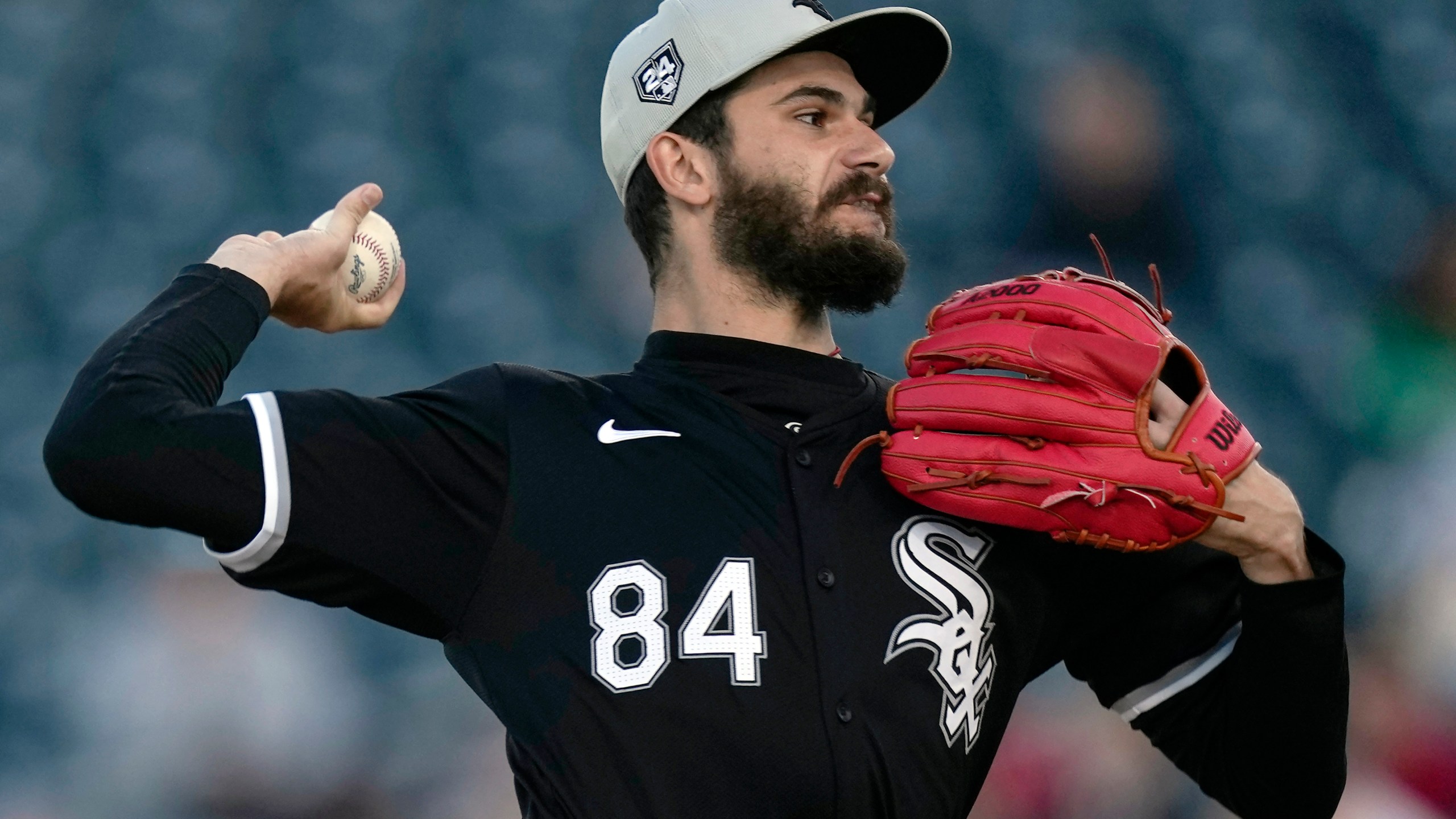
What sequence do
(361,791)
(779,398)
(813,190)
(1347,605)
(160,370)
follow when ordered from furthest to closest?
(1347,605)
(361,791)
(813,190)
(779,398)
(160,370)

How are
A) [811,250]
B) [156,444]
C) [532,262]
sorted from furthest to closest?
[532,262]
[811,250]
[156,444]

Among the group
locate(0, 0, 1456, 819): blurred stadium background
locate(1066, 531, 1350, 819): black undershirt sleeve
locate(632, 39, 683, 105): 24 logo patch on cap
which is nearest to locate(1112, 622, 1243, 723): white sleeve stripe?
locate(1066, 531, 1350, 819): black undershirt sleeve

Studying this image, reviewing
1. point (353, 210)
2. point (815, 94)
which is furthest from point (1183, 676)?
point (353, 210)

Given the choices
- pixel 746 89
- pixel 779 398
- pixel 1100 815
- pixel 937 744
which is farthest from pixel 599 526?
pixel 1100 815

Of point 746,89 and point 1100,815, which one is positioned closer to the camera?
point 746,89

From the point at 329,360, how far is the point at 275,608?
66 cm

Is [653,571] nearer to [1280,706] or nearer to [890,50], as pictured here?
[1280,706]

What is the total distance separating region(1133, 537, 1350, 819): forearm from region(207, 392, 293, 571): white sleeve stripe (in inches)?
39.9

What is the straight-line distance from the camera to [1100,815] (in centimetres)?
304

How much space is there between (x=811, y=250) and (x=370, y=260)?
54 centimetres

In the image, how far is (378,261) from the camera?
1.79 m

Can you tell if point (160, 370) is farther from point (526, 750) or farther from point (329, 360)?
point (329, 360)

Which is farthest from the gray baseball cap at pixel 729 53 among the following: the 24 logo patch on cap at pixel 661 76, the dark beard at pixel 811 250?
the dark beard at pixel 811 250

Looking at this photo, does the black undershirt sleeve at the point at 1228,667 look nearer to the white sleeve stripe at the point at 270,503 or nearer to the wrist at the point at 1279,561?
the wrist at the point at 1279,561
